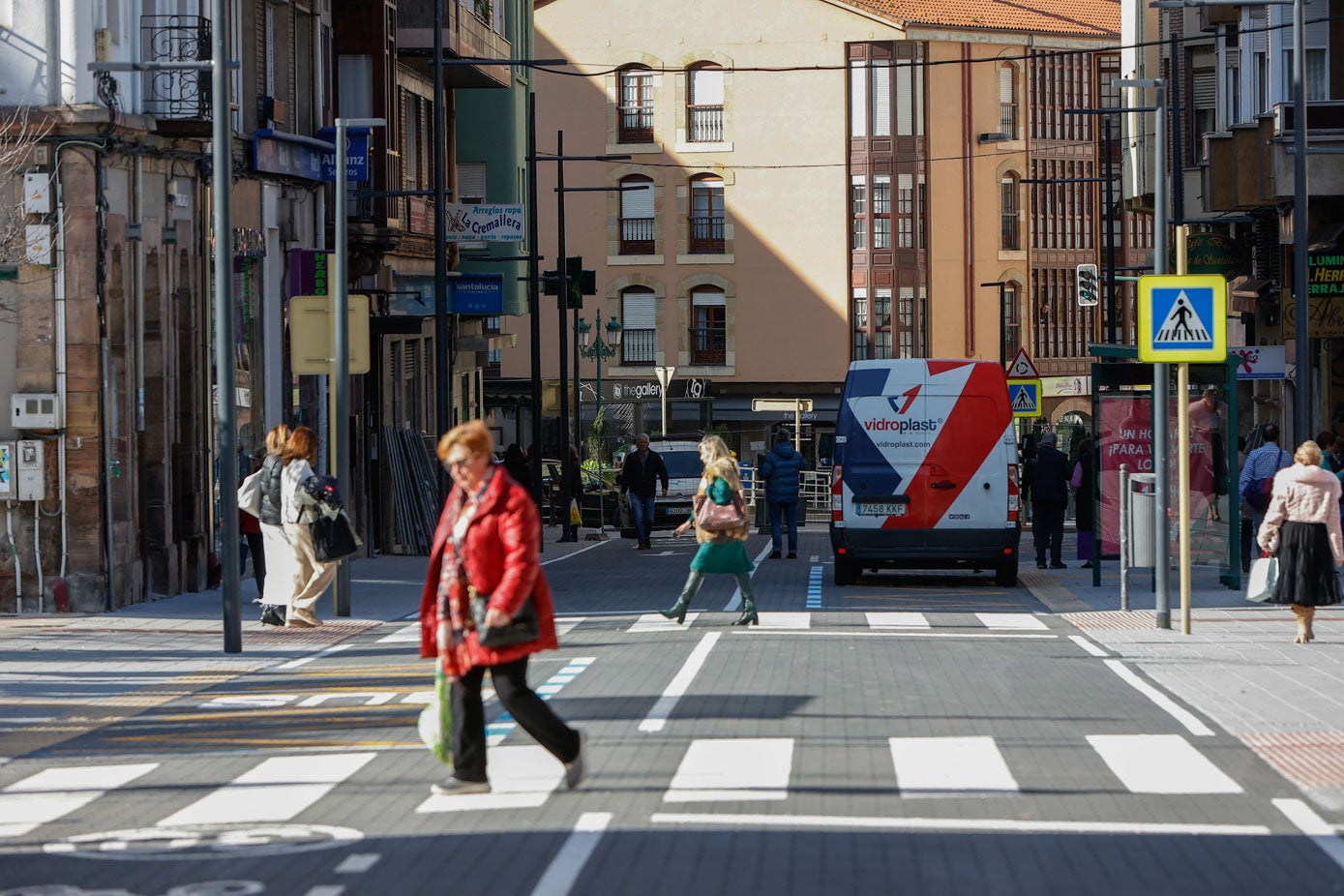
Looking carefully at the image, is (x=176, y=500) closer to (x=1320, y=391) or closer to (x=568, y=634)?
(x=568, y=634)

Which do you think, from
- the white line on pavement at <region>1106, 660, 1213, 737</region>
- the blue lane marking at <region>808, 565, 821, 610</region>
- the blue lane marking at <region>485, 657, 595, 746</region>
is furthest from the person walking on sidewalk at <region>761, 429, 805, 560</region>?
the white line on pavement at <region>1106, 660, 1213, 737</region>

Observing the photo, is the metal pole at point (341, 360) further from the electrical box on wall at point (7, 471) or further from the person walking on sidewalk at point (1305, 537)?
the person walking on sidewalk at point (1305, 537)

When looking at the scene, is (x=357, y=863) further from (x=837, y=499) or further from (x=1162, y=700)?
(x=837, y=499)

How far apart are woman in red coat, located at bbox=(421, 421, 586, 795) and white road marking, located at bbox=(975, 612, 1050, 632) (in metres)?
10.2

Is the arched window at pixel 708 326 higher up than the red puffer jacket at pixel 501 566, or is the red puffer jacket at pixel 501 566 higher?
the arched window at pixel 708 326

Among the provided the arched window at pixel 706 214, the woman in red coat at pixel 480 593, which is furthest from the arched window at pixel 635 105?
the woman in red coat at pixel 480 593

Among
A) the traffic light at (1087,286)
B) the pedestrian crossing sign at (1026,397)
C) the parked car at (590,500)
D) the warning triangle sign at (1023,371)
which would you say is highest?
the traffic light at (1087,286)

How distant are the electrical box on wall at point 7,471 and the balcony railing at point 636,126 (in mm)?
57907

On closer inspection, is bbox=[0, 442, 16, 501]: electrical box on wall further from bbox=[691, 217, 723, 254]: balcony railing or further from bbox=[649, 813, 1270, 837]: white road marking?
bbox=[691, 217, 723, 254]: balcony railing

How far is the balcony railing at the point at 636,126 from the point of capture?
79.2 meters

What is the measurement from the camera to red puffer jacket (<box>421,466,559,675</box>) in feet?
33.4

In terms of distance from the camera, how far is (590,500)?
4831cm

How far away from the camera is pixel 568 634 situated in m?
19.4

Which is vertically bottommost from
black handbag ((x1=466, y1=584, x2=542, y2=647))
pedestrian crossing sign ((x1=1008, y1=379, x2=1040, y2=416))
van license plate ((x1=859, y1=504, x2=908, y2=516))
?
van license plate ((x1=859, y1=504, x2=908, y2=516))
